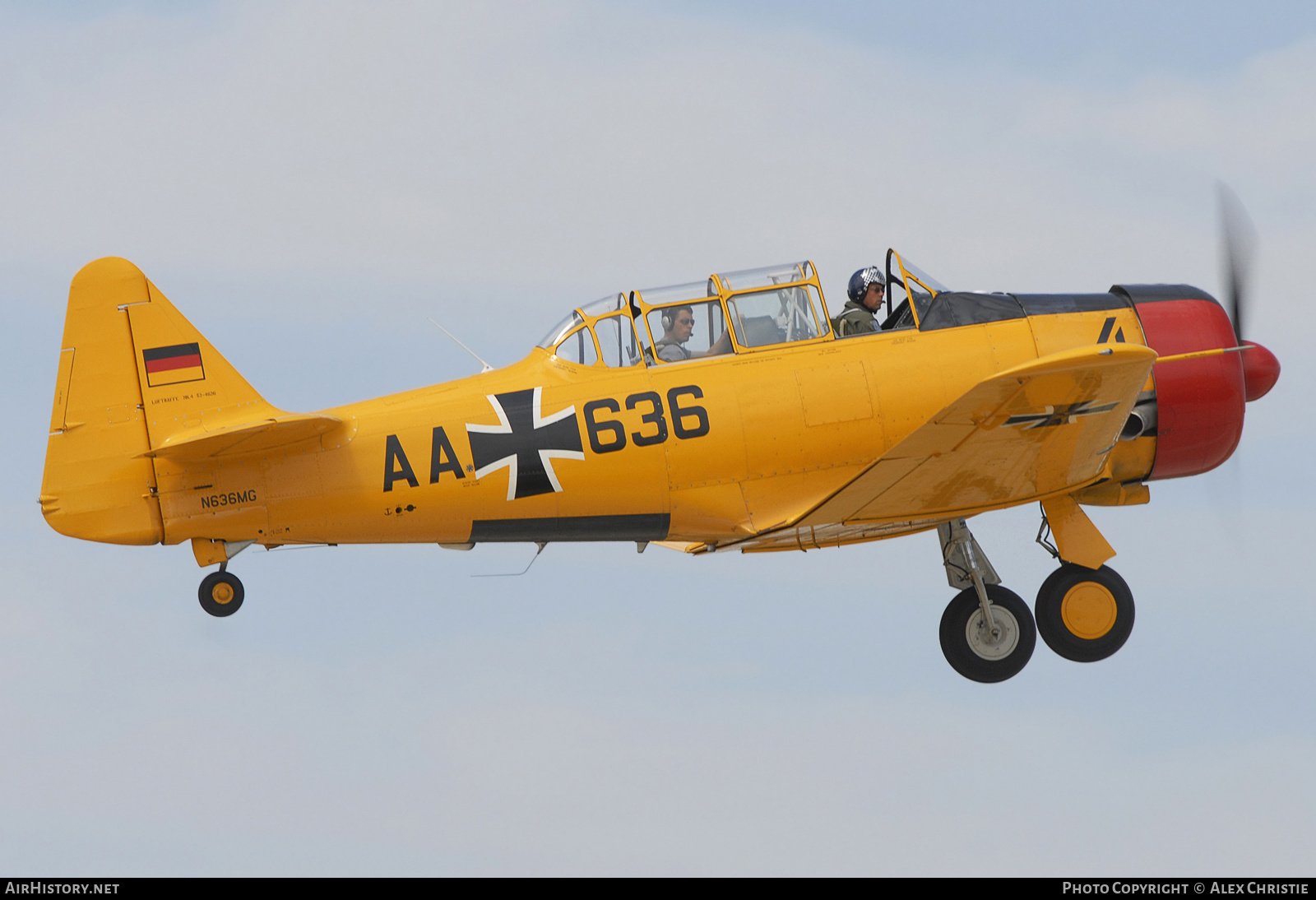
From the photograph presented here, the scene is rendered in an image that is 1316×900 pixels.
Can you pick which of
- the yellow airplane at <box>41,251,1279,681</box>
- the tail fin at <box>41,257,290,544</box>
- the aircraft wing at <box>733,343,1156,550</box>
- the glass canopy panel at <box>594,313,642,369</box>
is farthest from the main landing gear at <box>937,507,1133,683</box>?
the tail fin at <box>41,257,290,544</box>

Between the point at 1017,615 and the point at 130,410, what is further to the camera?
the point at 1017,615

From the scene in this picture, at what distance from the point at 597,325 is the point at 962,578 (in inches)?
144

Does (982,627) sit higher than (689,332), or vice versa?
(689,332)

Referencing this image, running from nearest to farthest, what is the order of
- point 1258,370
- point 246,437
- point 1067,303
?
point 246,437, point 1067,303, point 1258,370

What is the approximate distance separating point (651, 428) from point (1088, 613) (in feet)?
12.2

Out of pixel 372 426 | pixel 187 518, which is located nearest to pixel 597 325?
pixel 372 426

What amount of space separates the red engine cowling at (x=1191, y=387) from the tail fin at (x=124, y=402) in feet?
20.8

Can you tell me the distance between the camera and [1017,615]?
456 inches

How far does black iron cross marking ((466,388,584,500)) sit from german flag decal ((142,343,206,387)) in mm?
1984

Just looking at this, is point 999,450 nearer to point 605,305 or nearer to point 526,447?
point 605,305

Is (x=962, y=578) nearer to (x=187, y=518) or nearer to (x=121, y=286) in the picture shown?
(x=187, y=518)

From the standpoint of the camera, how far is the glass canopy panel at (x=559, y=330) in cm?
1089

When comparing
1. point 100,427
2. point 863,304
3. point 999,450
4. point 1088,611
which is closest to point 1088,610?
point 1088,611

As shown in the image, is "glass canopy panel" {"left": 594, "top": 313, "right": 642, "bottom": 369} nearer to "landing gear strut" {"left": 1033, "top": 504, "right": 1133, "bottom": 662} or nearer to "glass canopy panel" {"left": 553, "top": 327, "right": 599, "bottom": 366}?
"glass canopy panel" {"left": 553, "top": 327, "right": 599, "bottom": 366}
